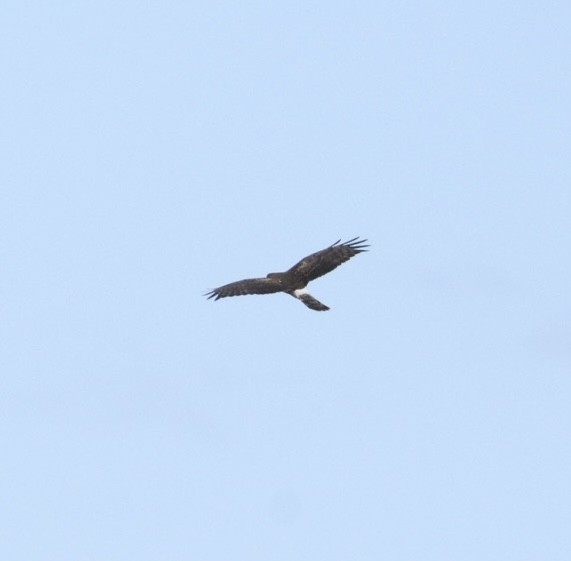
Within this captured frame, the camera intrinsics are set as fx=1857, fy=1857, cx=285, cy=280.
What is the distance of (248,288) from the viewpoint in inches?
2950

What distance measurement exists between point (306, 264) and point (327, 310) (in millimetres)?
2155

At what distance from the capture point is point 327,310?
237 ft

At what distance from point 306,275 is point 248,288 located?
2847mm

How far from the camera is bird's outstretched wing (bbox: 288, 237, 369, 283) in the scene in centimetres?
7244

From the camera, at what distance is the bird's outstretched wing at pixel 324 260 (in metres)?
72.4

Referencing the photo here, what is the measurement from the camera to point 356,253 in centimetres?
7225

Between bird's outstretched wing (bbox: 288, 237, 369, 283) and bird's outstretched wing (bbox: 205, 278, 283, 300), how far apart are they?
1.01 m

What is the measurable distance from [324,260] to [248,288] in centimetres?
382

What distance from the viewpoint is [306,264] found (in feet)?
240

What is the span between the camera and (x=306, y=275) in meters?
73.4

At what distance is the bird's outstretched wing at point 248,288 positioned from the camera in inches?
2923

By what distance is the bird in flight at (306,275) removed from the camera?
238 feet

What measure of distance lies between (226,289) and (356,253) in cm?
636

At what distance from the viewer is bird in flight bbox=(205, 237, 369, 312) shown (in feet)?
238
